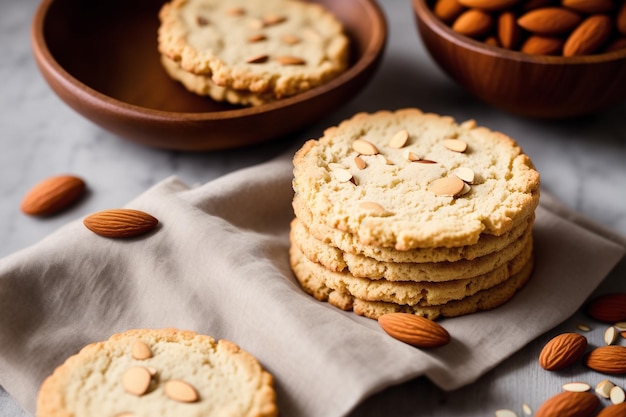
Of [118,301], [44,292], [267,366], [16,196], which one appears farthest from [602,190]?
[16,196]

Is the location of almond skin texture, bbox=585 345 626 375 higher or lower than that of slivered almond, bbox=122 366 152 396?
lower

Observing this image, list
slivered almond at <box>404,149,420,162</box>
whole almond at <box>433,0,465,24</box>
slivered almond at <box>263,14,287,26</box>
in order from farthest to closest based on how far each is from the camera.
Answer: slivered almond at <box>263,14,287,26</box> < whole almond at <box>433,0,465,24</box> < slivered almond at <box>404,149,420,162</box>

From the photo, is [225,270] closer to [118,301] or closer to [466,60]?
[118,301]

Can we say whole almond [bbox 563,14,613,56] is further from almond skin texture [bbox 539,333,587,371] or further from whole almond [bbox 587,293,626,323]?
almond skin texture [bbox 539,333,587,371]

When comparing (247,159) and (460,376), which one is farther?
(247,159)

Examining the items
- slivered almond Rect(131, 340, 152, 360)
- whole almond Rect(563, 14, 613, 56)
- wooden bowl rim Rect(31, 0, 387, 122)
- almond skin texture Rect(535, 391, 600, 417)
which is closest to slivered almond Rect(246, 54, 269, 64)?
wooden bowl rim Rect(31, 0, 387, 122)

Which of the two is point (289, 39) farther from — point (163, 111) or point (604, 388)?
point (604, 388)

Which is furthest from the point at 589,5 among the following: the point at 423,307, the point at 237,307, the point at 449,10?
the point at 237,307
